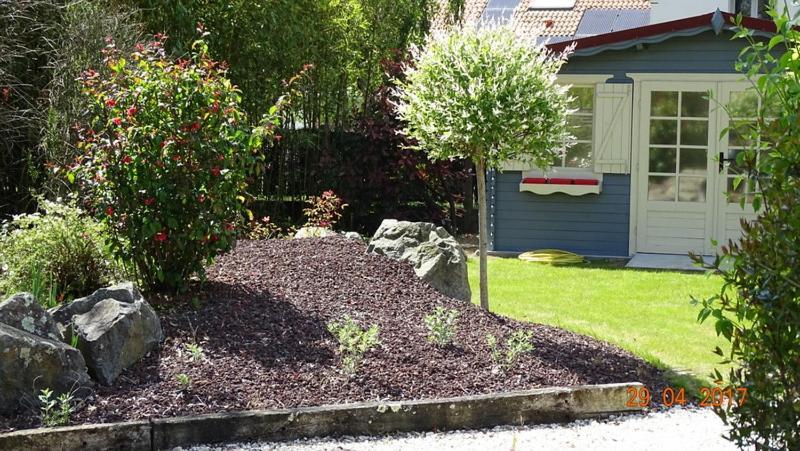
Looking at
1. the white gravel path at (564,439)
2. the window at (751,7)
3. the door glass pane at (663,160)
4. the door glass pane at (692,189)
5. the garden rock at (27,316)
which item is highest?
the window at (751,7)

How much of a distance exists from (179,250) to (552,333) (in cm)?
258

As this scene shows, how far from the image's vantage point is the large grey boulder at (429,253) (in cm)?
732

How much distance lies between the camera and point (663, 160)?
11.4m

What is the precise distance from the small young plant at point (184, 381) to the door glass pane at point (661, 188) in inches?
301

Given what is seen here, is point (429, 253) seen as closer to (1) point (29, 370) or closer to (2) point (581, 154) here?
(1) point (29, 370)

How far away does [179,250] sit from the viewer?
6289mm

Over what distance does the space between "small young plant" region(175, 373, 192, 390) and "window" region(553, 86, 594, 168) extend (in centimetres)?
733

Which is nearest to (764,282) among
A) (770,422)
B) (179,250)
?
(770,422)

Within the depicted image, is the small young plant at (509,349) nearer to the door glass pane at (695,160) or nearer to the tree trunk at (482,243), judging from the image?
the tree trunk at (482,243)

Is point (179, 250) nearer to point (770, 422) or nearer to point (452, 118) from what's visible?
point (452, 118)

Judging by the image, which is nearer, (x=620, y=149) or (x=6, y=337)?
(x=6, y=337)

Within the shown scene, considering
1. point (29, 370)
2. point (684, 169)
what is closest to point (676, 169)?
point (684, 169)

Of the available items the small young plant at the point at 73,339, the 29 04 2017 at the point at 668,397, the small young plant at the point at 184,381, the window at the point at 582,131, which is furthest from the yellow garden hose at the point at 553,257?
the small young plant at the point at 73,339

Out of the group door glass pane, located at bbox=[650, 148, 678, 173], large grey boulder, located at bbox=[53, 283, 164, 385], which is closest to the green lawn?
door glass pane, located at bbox=[650, 148, 678, 173]
